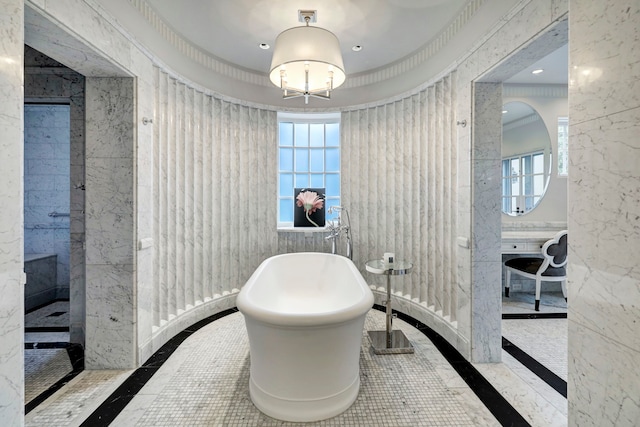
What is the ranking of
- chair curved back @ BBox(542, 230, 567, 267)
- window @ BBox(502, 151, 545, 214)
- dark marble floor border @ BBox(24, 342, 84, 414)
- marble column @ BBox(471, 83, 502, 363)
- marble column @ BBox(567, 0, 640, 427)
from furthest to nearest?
window @ BBox(502, 151, 545, 214), chair curved back @ BBox(542, 230, 567, 267), marble column @ BBox(471, 83, 502, 363), dark marble floor border @ BBox(24, 342, 84, 414), marble column @ BBox(567, 0, 640, 427)

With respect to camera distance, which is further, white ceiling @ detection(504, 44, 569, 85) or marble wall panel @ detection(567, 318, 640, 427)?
white ceiling @ detection(504, 44, 569, 85)

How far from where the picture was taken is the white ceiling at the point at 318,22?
7.66 ft

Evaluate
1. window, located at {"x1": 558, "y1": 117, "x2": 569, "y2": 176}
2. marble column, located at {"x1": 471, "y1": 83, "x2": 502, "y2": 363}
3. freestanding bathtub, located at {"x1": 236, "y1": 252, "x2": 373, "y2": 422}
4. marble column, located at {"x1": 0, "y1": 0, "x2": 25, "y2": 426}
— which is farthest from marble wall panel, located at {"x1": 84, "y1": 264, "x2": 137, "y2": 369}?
window, located at {"x1": 558, "y1": 117, "x2": 569, "y2": 176}

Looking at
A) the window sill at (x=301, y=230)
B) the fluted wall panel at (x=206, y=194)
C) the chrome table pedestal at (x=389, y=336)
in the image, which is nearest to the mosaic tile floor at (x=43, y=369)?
the fluted wall panel at (x=206, y=194)

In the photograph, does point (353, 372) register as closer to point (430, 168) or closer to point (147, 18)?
point (430, 168)

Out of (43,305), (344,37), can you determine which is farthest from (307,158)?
(43,305)

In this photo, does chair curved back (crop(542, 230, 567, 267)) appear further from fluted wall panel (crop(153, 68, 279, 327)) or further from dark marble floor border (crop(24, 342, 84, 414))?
dark marble floor border (crop(24, 342, 84, 414))

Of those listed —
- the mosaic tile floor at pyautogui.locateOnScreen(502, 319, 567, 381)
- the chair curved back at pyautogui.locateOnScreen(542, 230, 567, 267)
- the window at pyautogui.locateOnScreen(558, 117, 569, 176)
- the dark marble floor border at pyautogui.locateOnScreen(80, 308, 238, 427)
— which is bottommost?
the dark marble floor border at pyautogui.locateOnScreen(80, 308, 238, 427)

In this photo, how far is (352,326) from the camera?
1748 millimetres

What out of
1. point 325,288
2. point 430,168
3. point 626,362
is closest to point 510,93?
point 430,168

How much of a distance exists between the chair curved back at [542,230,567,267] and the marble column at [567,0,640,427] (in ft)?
7.59

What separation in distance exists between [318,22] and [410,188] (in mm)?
1899

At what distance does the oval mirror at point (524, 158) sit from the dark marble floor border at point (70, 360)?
190 inches

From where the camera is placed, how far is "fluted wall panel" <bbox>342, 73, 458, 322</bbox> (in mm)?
2820
